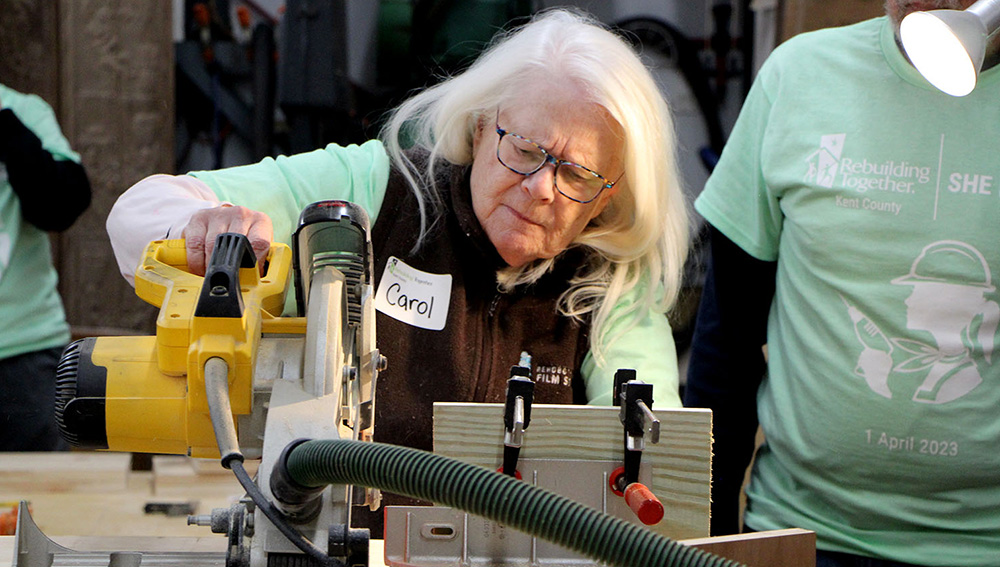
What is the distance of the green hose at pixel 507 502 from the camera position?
65cm

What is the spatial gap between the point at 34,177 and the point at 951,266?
196 centimetres

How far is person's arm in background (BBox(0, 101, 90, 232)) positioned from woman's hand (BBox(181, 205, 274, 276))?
137cm

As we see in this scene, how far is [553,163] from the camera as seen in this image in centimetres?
139

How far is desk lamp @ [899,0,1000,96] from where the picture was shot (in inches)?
38.0

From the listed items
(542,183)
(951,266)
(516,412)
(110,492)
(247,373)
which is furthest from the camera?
(110,492)

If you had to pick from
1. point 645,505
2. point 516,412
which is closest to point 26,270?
point 516,412

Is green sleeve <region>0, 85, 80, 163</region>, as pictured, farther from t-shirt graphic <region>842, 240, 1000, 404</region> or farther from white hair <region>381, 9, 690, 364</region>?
t-shirt graphic <region>842, 240, 1000, 404</region>

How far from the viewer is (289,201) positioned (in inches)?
54.8

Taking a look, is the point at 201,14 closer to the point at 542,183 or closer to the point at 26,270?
the point at 26,270

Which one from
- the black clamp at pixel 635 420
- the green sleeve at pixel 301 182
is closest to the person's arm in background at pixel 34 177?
the green sleeve at pixel 301 182

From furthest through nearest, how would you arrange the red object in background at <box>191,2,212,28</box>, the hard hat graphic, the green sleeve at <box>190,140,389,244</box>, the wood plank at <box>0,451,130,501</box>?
the red object in background at <box>191,2,212,28</box> → the wood plank at <box>0,451,130,501</box> → the green sleeve at <box>190,140,389,244</box> → the hard hat graphic

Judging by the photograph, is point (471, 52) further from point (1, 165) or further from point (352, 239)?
point (352, 239)

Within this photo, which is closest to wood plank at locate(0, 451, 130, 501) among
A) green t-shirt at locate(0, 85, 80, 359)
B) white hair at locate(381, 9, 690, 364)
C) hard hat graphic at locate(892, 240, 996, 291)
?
green t-shirt at locate(0, 85, 80, 359)

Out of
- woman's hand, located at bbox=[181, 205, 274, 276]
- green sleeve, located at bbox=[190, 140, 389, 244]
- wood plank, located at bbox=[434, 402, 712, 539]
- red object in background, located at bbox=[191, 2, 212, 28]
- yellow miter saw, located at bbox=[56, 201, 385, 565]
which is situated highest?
red object in background, located at bbox=[191, 2, 212, 28]
